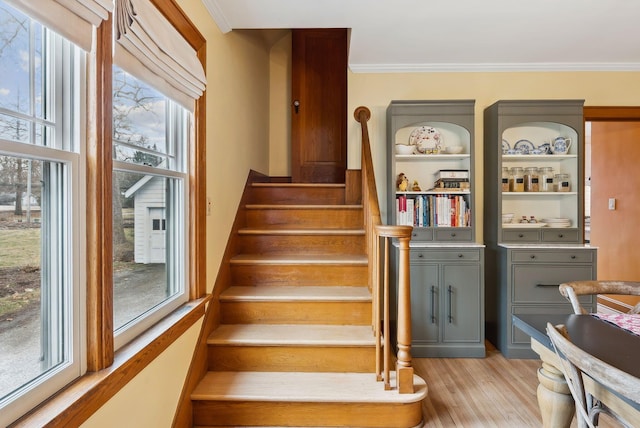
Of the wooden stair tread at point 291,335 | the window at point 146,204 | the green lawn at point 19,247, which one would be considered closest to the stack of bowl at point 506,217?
the wooden stair tread at point 291,335

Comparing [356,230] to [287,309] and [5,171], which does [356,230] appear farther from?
[5,171]

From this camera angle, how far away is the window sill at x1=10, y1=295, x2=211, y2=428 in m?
1.01

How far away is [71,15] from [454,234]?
291 centimetres

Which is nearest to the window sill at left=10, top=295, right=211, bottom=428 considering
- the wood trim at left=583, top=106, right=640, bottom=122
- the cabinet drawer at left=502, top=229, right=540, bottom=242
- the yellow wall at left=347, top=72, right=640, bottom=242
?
the yellow wall at left=347, top=72, right=640, bottom=242

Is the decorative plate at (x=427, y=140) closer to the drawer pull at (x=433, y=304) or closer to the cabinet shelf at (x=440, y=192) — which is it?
the cabinet shelf at (x=440, y=192)

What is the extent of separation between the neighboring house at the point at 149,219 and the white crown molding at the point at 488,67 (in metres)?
2.32

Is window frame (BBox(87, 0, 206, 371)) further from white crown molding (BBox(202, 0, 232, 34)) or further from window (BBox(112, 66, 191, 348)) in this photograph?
white crown molding (BBox(202, 0, 232, 34))

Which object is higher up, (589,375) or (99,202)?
(99,202)

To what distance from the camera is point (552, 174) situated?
3.29 metres

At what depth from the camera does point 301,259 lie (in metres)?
2.78

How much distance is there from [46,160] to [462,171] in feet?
9.81

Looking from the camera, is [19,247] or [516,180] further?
[516,180]

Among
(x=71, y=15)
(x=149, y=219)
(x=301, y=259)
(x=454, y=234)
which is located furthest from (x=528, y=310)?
(x=71, y=15)

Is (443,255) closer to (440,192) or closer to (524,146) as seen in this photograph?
(440,192)
